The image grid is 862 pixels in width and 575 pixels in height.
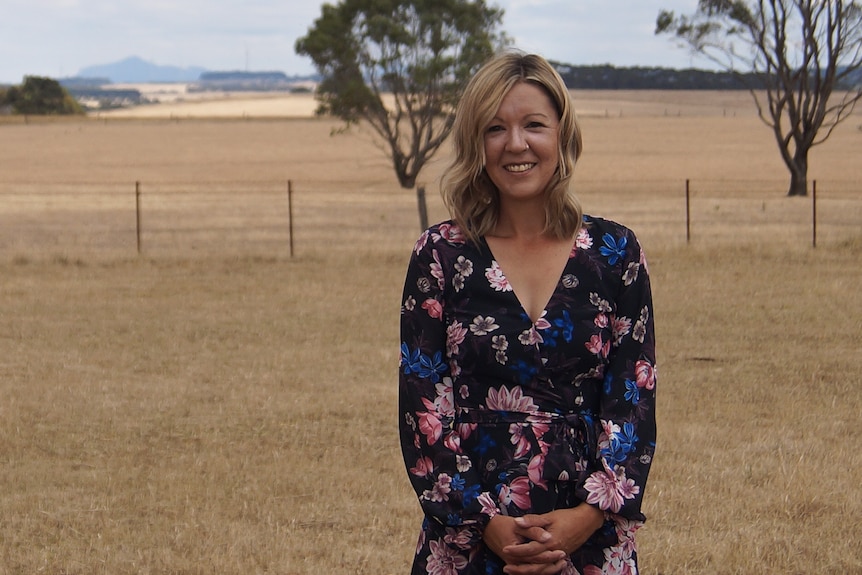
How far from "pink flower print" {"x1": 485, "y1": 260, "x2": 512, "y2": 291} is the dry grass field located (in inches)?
116

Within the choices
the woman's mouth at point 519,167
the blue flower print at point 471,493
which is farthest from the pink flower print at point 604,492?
the woman's mouth at point 519,167

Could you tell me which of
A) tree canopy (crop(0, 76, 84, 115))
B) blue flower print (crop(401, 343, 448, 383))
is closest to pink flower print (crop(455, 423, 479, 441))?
blue flower print (crop(401, 343, 448, 383))

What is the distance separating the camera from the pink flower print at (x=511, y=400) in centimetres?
260

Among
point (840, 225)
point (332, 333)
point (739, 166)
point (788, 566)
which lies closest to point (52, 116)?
point (739, 166)

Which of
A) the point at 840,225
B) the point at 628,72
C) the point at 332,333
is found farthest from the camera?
the point at 628,72

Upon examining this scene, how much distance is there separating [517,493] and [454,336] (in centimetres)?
35

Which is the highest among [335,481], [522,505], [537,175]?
[537,175]

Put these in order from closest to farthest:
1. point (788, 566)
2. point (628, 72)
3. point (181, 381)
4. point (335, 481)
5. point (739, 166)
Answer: point (788, 566) < point (335, 481) < point (181, 381) < point (739, 166) < point (628, 72)

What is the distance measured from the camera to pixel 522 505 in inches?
101

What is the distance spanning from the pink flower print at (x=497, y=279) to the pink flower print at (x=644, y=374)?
1.08 ft

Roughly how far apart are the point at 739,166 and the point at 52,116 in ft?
194

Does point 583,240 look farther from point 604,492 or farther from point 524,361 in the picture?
point 604,492

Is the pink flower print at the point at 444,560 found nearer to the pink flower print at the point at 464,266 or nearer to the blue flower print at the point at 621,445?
the blue flower print at the point at 621,445

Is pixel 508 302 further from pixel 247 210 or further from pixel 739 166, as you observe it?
pixel 739 166
